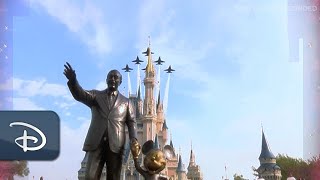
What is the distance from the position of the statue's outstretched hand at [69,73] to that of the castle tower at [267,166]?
51022mm

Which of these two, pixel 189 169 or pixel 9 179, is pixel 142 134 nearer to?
pixel 189 169

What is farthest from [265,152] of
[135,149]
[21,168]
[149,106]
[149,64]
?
[135,149]

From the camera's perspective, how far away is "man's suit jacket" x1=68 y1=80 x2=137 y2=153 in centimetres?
694

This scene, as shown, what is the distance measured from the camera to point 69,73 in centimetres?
672

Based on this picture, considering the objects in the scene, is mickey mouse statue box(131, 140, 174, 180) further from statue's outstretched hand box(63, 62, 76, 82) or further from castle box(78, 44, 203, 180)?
castle box(78, 44, 203, 180)

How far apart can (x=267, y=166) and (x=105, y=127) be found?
2078 inches

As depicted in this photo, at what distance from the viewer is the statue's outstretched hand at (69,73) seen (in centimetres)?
665

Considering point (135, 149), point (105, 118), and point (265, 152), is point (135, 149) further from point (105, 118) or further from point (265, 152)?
point (265, 152)

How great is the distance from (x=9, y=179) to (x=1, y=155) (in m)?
27.6

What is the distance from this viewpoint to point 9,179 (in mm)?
34438

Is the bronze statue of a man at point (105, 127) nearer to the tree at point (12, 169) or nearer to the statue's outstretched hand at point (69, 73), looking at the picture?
the statue's outstretched hand at point (69, 73)

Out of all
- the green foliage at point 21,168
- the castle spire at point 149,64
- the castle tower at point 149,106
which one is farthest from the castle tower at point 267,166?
the castle spire at point 149,64

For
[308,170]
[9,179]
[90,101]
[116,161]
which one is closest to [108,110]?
[90,101]

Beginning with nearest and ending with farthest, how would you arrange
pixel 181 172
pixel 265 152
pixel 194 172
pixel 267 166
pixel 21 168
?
pixel 21 168, pixel 267 166, pixel 265 152, pixel 181 172, pixel 194 172
